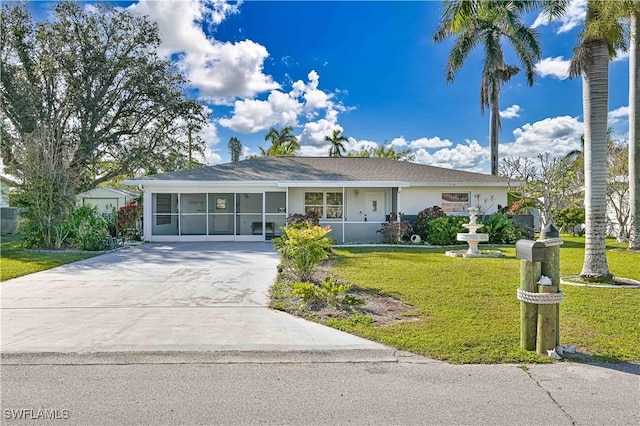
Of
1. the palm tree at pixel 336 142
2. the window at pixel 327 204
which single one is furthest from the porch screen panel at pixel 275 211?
the palm tree at pixel 336 142

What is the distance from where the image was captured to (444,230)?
1501cm

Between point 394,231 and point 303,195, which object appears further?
point 303,195

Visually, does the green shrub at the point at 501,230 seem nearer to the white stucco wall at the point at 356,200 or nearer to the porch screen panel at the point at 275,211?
the white stucco wall at the point at 356,200

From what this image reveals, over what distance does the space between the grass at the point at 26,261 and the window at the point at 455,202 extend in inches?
552

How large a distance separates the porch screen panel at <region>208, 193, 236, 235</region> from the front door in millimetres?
6702

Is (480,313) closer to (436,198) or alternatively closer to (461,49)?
(436,198)

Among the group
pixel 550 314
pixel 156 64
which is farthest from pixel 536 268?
pixel 156 64

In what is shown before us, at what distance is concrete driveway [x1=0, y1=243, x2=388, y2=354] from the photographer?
4.50 meters

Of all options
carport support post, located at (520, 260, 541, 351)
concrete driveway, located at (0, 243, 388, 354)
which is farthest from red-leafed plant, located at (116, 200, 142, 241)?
carport support post, located at (520, 260, 541, 351)

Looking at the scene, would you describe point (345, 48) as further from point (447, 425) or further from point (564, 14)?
point (447, 425)

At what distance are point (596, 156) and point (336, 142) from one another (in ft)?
109

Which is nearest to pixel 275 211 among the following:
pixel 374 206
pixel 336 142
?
pixel 374 206

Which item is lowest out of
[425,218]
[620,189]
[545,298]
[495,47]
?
[545,298]

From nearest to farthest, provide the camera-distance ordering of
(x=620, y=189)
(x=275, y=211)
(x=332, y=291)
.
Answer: (x=332, y=291)
(x=620, y=189)
(x=275, y=211)
